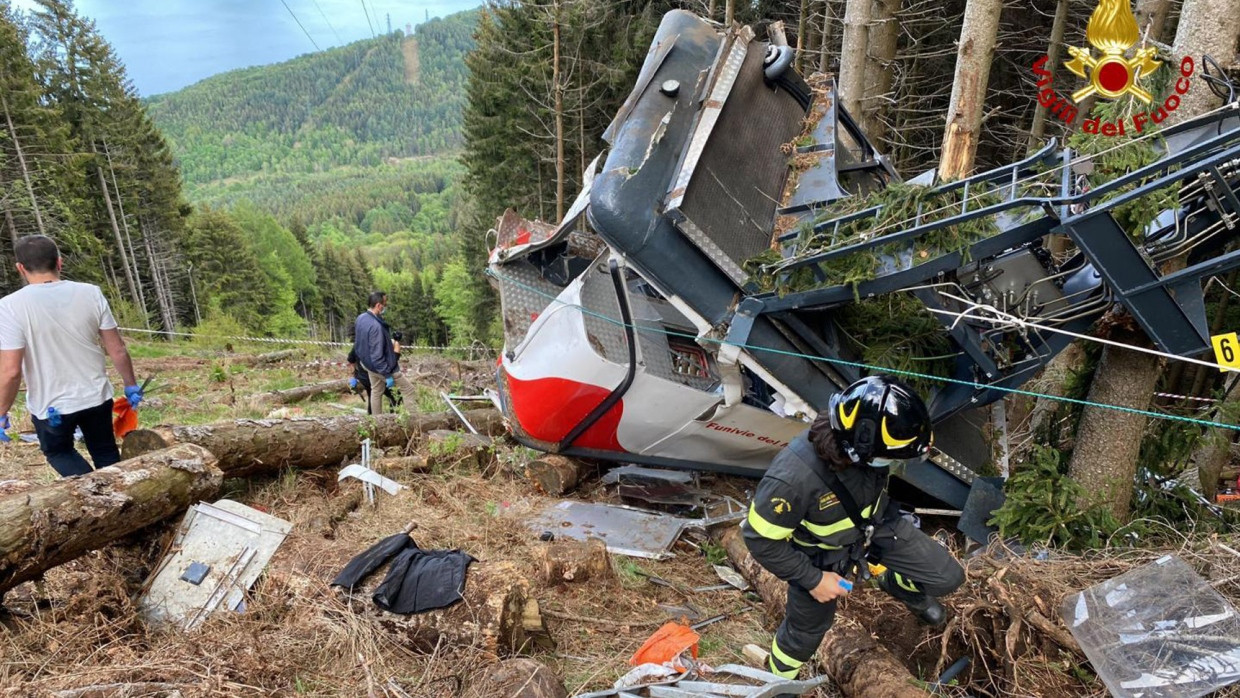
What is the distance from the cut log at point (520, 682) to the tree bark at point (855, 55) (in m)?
6.16

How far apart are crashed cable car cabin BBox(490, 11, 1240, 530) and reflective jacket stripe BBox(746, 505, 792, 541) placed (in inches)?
47.8

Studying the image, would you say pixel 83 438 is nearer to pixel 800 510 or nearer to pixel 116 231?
pixel 800 510

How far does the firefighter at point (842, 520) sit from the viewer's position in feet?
7.59

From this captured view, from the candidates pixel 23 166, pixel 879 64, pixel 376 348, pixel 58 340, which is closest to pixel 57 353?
pixel 58 340

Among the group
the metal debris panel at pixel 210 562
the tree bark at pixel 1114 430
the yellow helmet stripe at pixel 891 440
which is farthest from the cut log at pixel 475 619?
the tree bark at pixel 1114 430

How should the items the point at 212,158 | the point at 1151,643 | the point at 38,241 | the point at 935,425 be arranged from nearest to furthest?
1. the point at 1151,643
2. the point at 38,241
3. the point at 935,425
4. the point at 212,158

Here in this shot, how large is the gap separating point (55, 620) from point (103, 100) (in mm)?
32889

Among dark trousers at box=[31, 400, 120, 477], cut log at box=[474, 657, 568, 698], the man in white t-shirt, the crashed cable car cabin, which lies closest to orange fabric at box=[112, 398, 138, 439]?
dark trousers at box=[31, 400, 120, 477]

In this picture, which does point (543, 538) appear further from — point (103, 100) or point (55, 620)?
point (103, 100)

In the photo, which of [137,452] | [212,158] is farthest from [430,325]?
[212,158]

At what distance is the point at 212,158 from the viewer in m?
170

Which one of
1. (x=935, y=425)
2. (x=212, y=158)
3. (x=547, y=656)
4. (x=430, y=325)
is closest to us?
(x=547, y=656)

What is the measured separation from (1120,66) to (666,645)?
3222 millimetres

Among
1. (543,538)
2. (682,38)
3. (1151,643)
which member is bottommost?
(543,538)
